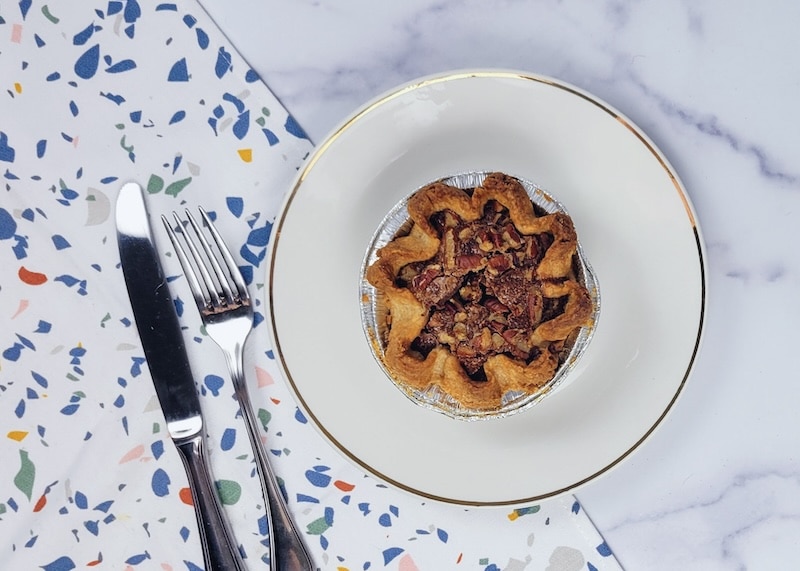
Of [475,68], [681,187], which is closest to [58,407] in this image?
[475,68]

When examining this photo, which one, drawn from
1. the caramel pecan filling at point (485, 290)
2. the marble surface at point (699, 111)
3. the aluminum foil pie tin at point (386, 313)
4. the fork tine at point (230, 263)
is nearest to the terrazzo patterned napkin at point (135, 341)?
the fork tine at point (230, 263)

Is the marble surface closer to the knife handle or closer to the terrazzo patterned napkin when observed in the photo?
the terrazzo patterned napkin

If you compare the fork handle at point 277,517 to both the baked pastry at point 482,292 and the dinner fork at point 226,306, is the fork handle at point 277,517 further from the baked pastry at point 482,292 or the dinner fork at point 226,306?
the baked pastry at point 482,292

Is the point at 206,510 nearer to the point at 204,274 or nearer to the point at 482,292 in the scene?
the point at 204,274

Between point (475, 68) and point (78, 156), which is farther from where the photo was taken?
point (78, 156)

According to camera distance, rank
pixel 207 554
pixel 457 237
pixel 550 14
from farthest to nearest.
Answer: pixel 207 554 → pixel 550 14 → pixel 457 237

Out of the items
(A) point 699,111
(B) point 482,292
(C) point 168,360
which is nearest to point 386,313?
(B) point 482,292

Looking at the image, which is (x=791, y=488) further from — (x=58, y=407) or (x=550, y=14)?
(x=58, y=407)
